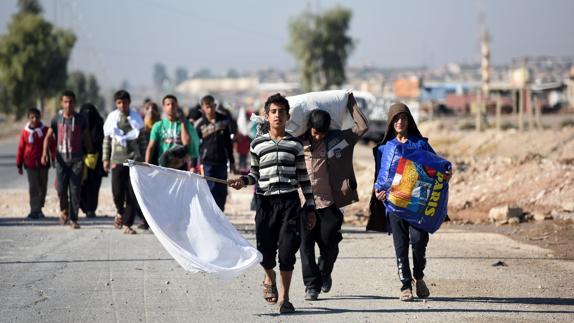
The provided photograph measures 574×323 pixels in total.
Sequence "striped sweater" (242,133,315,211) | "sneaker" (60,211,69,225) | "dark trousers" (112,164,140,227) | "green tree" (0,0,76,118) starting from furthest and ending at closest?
"green tree" (0,0,76,118) → "sneaker" (60,211,69,225) → "dark trousers" (112,164,140,227) → "striped sweater" (242,133,315,211)

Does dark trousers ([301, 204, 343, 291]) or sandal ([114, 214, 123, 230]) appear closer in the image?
dark trousers ([301, 204, 343, 291])

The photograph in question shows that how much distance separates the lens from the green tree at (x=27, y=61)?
69.6 m

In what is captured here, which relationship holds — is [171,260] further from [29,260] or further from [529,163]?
[529,163]

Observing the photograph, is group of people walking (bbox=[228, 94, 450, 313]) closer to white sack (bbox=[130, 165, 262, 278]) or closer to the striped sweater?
the striped sweater

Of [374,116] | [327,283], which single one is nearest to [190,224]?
A: [327,283]

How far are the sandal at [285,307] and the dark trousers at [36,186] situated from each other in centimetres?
886

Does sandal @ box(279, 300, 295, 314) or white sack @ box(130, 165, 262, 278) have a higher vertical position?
white sack @ box(130, 165, 262, 278)

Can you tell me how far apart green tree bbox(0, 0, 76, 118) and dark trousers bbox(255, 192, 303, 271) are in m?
62.0

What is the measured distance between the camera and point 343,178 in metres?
9.89

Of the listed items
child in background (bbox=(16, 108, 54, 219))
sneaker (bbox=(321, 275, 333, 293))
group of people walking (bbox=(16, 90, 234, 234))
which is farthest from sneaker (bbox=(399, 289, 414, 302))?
child in background (bbox=(16, 108, 54, 219))

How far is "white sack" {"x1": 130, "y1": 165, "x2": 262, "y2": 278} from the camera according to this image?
8930 millimetres

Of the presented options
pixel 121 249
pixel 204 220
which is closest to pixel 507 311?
pixel 204 220

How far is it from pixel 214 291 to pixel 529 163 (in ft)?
41.0

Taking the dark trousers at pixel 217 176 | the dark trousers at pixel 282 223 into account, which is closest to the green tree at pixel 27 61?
the dark trousers at pixel 217 176
